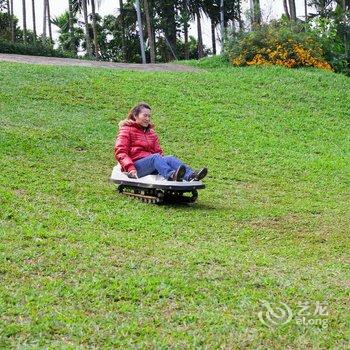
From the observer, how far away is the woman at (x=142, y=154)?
24.8ft

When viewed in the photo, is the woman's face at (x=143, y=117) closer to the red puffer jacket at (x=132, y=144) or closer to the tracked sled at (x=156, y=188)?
the red puffer jacket at (x=132, y=144)

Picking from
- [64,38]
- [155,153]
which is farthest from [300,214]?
→ [64,38]

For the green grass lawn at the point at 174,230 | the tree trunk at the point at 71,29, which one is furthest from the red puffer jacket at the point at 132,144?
the tree trunk at the point at 71,29

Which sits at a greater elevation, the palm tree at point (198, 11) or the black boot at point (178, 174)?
the palm tree at point (198, 11)

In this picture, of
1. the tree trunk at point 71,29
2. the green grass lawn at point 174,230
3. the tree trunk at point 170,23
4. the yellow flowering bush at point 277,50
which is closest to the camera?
the green grass lawn at point 174,230

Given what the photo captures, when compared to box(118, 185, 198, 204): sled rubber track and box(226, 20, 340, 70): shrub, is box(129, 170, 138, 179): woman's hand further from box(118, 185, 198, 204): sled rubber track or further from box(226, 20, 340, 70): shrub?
box(226, 20, 340, 70): shrub

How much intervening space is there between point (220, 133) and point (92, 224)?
694cm

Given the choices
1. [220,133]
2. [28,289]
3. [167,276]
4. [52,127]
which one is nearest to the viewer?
[28,289]

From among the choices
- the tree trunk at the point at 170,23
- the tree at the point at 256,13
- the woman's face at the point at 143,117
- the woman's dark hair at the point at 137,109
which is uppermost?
the tree trunk at the point at 170,23

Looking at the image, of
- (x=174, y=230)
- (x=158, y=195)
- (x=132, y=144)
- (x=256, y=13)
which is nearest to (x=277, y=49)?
(x=256, y=13)

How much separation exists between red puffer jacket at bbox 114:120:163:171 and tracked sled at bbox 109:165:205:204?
0.17 m

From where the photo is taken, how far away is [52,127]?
12.1 metres

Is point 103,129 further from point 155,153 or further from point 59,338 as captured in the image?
point 59,338

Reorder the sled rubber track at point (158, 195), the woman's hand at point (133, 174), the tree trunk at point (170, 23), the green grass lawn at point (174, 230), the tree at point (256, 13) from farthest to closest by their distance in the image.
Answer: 1. the tree trunk at point (170, 23)
2. the tree at point (256, 13)
3. the woman's hand at point (133, 174)
4. the sled rubber track at point (158, 195)
5. the green grass lawn at point (174, 230)
